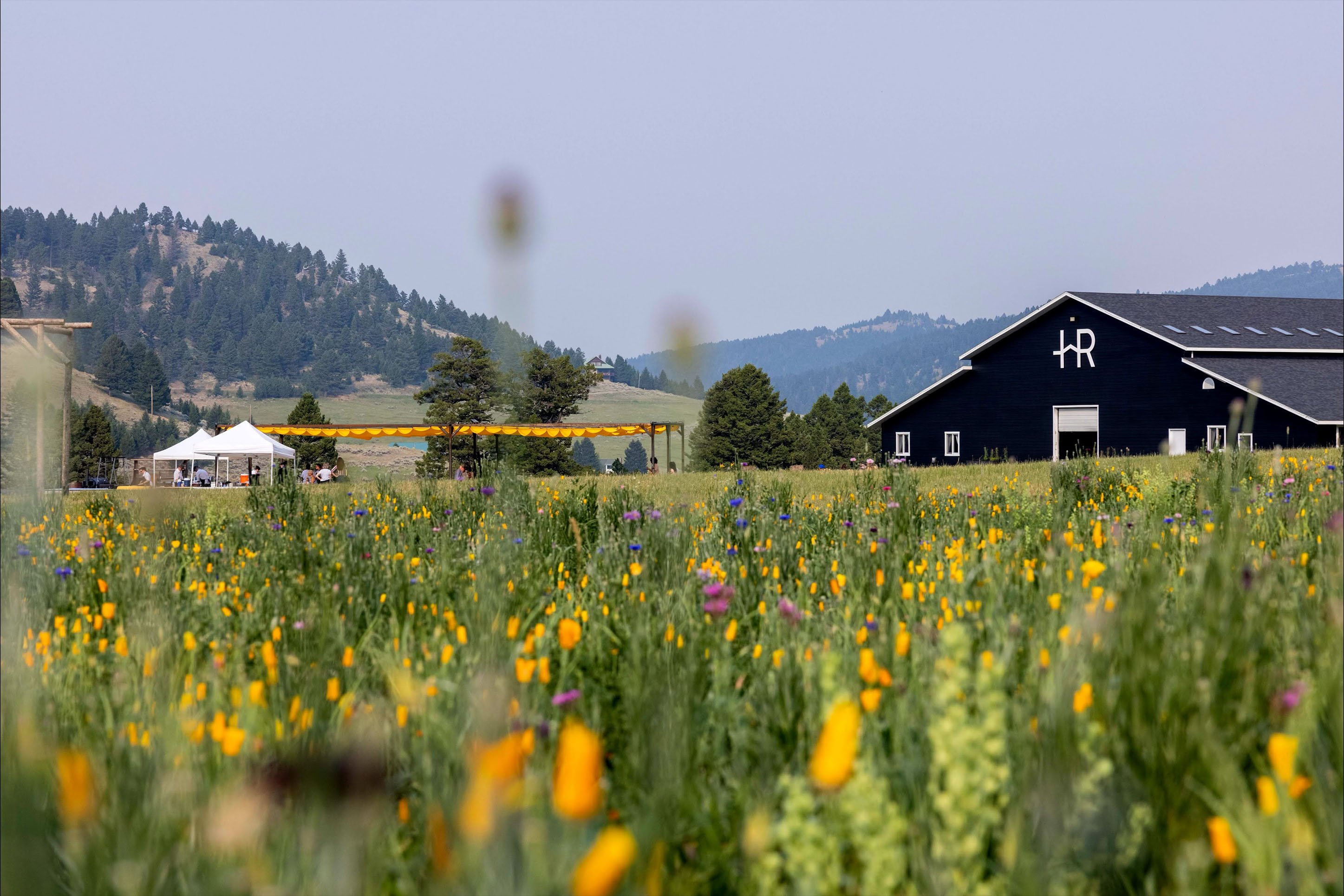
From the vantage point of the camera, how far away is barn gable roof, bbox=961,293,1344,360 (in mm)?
43406

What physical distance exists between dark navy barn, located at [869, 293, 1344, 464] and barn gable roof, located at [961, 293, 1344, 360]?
→ 2.9 inches

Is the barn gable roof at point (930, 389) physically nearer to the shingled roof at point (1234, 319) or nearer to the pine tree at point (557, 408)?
the shingled roof at point (1234, 319)

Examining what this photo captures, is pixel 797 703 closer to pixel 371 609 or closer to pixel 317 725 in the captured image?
pixel 317 725

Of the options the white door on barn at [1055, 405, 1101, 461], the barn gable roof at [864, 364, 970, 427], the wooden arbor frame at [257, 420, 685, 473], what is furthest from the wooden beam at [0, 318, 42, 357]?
the barn gable roof at [864, 364, 970, 427]

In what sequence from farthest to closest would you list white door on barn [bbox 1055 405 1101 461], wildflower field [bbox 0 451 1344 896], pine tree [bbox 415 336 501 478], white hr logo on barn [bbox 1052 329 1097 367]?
pine tree [bbox 415 336 501 478] → white hr logo on barn [bbox 1052 329 1097 367] → white door on barn [bbox 1055 405 1101 461] → wildflower field [bbox 0 451 1344 896]

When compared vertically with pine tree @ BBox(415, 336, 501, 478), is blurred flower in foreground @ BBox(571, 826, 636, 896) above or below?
below

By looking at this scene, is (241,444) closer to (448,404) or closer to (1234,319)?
(1234,319)

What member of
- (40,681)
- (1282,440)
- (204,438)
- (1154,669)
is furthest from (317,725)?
(1282,440)

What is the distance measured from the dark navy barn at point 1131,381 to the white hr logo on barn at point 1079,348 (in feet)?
0.15

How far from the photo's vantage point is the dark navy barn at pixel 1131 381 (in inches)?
1560

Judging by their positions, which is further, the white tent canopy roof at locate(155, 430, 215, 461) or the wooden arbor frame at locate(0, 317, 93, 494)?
the white tent canopy roof at locate(155, 430, 215, 461)

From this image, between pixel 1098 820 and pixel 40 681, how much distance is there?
2783 millimetres

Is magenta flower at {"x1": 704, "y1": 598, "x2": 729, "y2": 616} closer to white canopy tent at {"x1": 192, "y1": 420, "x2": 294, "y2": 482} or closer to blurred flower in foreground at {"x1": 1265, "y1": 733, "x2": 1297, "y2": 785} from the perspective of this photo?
blurred flower in foreground at {"x1": 1265, "y1": 733, "x2": 1297, "y2": 785}

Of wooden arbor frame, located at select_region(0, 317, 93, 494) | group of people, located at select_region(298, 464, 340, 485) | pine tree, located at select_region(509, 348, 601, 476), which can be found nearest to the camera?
wooden arbor frame, located at select_region(0, 317, 93, 494)
